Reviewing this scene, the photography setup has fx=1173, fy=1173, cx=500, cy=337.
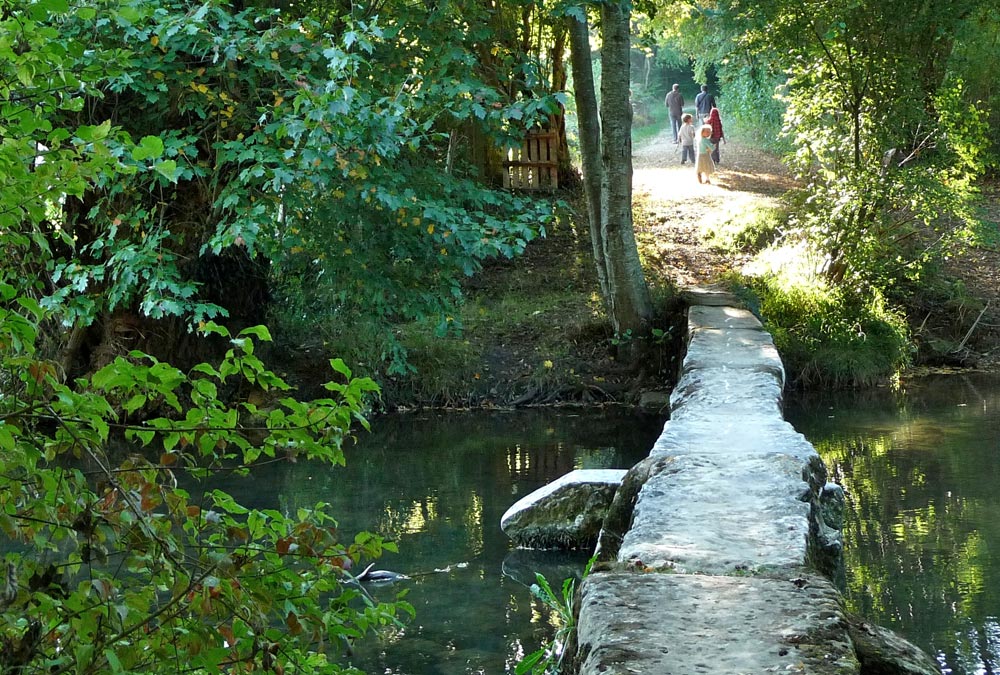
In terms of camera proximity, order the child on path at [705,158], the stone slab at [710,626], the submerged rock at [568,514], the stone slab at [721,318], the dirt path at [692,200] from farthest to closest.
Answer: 1. the child on path at [705,158]
2. the dirt path at [692,200]
3. the stone slab at [721,318]
4. the submerged rock at [568,514]
5. the stone slab at [710,626]

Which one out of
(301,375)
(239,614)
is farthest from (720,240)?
(239,614)

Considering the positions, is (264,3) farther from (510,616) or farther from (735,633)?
(735,633)

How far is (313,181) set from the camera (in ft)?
28.6

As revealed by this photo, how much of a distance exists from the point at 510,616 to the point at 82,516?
4.05 m

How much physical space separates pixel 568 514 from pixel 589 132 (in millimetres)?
6097

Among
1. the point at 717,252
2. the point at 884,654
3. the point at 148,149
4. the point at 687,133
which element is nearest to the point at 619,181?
the point at 717,252

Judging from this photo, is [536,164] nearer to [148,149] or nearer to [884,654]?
[884,654]

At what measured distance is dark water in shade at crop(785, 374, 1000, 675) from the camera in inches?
234

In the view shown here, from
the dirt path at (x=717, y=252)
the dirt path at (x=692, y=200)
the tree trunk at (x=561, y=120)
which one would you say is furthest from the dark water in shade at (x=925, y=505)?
the tree trunk at (x=561, y=120)

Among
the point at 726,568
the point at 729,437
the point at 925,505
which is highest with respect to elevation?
the point at 726,568

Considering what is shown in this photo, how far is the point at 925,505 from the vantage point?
821cm

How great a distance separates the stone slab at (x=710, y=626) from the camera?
3648 mm

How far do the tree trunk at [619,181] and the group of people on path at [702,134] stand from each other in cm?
764

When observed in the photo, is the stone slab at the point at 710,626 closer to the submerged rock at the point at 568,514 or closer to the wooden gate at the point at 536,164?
the submerged rock at the point at 568,514
